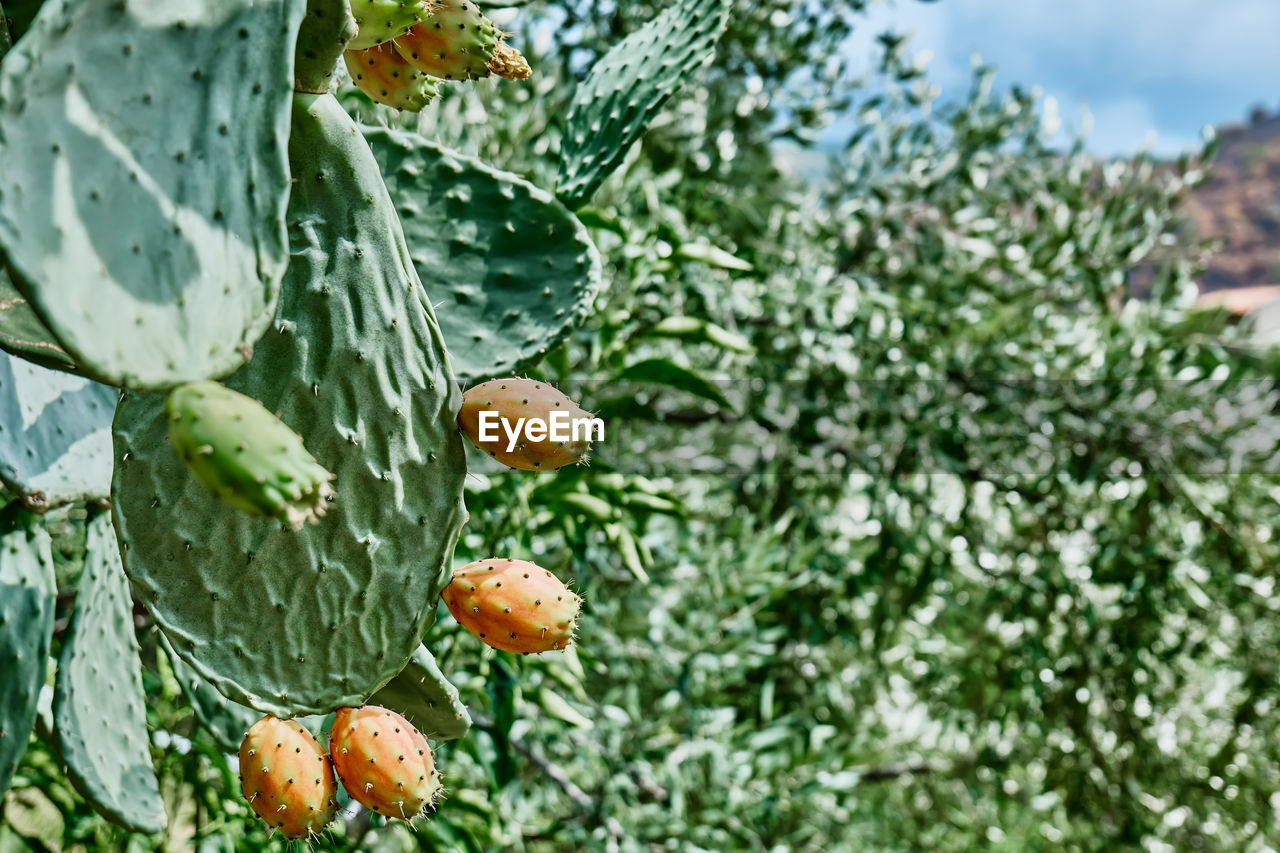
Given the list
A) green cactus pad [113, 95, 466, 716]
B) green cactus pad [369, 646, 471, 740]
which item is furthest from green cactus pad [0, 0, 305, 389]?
green cactus pad [369, 646, 471, 740]

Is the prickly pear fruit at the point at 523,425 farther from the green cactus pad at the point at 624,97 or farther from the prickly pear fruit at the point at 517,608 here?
the green cactus pad at the point at 624,97

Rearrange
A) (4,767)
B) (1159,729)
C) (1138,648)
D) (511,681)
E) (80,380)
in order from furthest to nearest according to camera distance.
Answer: (1159,729)
(1138,648)
(511,681)
(80,380)
(4,767)

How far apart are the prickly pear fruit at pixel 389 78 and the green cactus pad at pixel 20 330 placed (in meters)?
0.39

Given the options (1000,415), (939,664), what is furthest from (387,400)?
(939,664)

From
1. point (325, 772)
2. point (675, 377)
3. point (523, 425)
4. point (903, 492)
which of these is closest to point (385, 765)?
point (325, 772)

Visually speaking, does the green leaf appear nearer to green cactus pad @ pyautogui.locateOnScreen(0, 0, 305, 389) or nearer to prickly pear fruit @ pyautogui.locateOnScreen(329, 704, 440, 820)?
prickly pear fruit @ pyautogui.locateOnScreen(329, 704, 440, 820)

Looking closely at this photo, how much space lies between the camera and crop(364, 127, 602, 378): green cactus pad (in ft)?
3.91

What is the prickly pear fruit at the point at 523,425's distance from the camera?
0.93m

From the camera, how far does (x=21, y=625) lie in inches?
45.1

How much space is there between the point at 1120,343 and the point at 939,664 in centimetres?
120

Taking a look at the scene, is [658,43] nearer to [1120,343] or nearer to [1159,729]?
[1120,343]

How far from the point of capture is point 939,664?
3414mm

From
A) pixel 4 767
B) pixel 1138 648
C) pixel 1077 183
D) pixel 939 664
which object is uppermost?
pixel 1077 183

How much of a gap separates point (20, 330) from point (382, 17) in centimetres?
47
